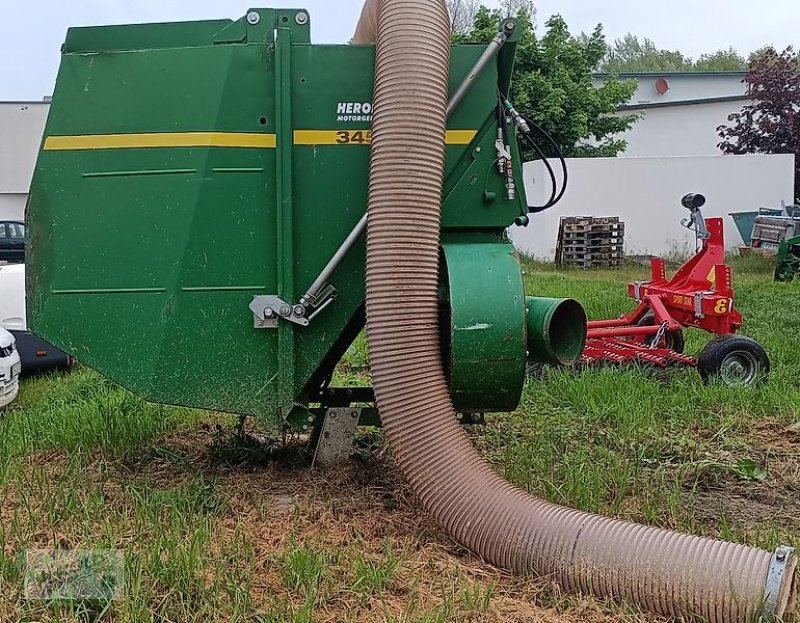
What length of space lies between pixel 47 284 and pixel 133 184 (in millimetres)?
571

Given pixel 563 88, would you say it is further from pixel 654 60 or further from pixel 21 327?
pixel 654 60

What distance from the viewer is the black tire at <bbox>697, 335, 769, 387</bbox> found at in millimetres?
6539

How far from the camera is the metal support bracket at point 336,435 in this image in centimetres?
402

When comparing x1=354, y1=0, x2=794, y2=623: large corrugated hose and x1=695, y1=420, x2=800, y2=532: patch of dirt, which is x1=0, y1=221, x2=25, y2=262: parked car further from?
x1=354, y1=0, x2=794, y2=623: large corrugated hose

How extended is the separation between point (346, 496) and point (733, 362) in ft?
12.7

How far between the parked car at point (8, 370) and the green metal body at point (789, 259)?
11.2 m

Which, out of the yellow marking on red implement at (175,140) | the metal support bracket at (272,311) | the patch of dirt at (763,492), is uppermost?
the yellow marking on red implement at (175,140)

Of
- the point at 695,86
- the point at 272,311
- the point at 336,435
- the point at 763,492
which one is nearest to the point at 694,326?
the point at 763,492

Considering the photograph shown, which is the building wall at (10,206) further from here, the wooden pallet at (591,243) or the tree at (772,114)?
the tree at (772,114)

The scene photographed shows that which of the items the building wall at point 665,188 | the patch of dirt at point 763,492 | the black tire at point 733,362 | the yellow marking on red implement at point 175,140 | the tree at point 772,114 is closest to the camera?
the yellow marking on red implement at point 175,140

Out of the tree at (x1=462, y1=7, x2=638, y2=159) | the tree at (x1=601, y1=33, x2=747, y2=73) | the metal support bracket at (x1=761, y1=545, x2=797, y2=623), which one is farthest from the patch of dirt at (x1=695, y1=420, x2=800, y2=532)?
the tree at (x1=601, y1=33, x2=747, y2=73)

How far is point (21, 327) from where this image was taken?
8.05m

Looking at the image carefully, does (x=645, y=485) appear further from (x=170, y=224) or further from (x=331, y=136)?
(x=170, y=224)

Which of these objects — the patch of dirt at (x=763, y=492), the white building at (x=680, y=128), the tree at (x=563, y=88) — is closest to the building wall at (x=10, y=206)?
the tree at (x=563, y=88)
